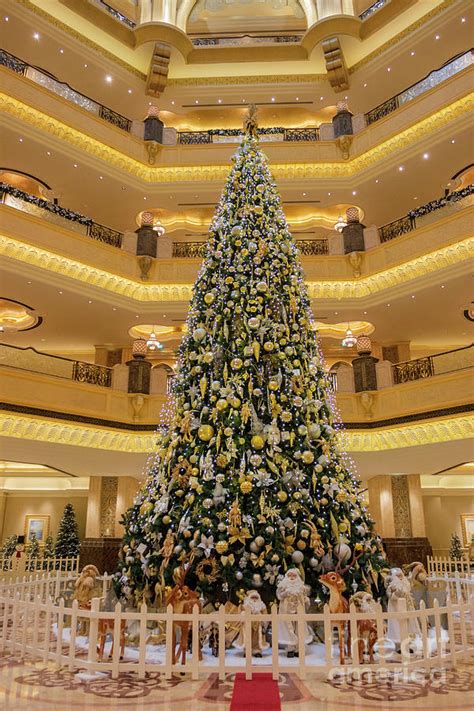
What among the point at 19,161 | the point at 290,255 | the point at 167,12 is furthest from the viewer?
the point at 167,12

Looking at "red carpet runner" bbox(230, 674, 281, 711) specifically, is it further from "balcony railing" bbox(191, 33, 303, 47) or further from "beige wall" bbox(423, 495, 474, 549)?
"balcony railing" bbox(191, 33, 303, 47)

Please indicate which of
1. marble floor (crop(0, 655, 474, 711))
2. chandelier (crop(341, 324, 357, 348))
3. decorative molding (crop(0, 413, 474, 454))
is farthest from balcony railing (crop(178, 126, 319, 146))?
marble floor (crop(0, 655, 474, 711))

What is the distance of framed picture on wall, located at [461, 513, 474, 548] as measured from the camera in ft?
58.7

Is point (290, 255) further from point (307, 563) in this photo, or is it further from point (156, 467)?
point (307, 563)

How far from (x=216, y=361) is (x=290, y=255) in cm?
178

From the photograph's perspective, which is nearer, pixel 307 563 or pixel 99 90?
pixel 307 563

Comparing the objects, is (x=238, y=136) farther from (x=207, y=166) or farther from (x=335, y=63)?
(x=335, y=63)

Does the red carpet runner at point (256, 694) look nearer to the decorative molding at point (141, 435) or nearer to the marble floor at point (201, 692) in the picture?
the marble floor at point (201, 692)

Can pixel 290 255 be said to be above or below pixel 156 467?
above

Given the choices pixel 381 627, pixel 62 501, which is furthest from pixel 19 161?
pixel 381 627

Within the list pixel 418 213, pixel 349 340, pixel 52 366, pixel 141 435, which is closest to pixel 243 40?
pixel 418 213

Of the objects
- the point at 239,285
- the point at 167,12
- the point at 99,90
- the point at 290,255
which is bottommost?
the point at 239,285

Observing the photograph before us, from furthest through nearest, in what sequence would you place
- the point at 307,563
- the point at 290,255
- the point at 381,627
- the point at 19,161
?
the point at 19,161, the point at 290,255, the point at 307,563, the point at 381,627

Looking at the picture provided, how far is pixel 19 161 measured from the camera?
13859mm
